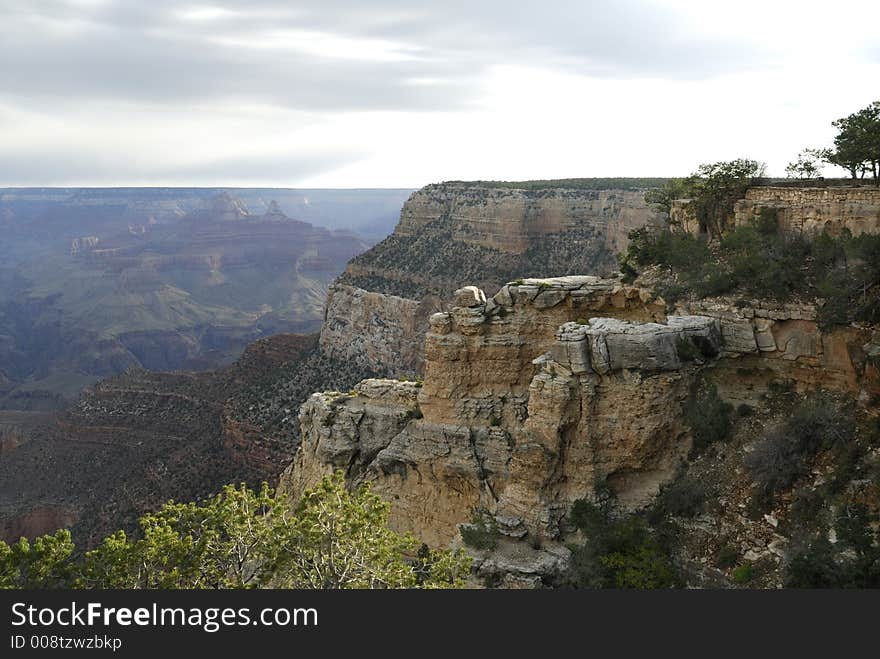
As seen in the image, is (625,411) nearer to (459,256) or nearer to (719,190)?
(719,190)

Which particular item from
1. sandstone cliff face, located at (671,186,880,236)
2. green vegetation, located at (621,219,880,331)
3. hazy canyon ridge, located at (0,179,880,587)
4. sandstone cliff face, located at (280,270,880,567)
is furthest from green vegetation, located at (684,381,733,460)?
sandstone cliff face, located at (671,186,880,236)

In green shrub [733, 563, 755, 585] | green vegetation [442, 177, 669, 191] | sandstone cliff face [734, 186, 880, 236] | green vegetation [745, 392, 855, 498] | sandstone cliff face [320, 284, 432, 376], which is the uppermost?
green vegetation [442, 177, 669, 191]

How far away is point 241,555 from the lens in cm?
1744

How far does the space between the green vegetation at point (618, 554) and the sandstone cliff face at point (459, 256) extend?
47.4 metres

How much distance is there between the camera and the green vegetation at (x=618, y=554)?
62.0 feet

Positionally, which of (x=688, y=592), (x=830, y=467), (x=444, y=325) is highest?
(x=444, y=325)

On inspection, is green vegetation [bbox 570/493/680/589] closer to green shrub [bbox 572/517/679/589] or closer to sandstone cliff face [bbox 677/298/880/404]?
green shrub [bbox 572/517/679/589]

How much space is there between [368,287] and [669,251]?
55485 mm

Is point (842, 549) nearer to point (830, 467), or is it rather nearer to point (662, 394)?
point (830, 467)

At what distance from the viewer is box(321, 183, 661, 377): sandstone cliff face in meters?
71.7

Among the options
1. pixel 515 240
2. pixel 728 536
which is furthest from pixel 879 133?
pixel 515 240

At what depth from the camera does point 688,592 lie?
14.4 metres

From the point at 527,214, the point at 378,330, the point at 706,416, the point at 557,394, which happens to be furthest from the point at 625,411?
the point at 527,214

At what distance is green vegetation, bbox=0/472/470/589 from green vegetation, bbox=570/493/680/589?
376cm
